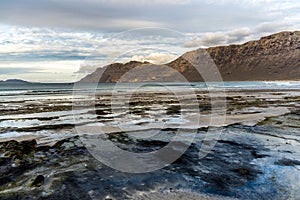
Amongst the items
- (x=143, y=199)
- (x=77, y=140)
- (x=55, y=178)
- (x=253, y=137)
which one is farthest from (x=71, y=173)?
(x=253, y=137)

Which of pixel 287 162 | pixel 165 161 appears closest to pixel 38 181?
pixel 165 161

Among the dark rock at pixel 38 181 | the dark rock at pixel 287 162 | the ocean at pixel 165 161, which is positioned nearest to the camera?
the ocean at pixel 165 161

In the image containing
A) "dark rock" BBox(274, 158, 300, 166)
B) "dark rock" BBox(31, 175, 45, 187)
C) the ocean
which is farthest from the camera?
"dark rock" BBox(274, 158, 300, 166)

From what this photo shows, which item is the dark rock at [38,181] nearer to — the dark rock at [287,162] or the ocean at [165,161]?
the ocean at [165,161]

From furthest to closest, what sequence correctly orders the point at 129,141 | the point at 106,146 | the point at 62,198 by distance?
the point at 129,141, the point at 106,146, the point at 62,198

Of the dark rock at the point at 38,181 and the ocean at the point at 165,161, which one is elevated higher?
the dark rock at the point at 38,181

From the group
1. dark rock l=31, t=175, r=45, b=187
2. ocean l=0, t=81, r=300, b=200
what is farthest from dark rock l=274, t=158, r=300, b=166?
dark rock l=31, t=175, r=45, b=187

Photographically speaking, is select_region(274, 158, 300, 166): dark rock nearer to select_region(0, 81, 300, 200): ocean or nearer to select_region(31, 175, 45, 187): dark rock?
select_region(0, 81, 300, 200): ocean

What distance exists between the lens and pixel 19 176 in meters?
8.17

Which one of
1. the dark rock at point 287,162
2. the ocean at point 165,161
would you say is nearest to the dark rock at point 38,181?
the ocean at point 165,161

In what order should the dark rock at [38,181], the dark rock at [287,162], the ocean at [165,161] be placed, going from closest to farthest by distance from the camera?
the ocean at [165,161], the dark rock at [38,181], the dark rock at [287,162]

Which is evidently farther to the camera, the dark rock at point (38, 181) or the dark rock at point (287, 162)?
the dark rock at point (287, 162)

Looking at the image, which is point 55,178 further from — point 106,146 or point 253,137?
point 253,137

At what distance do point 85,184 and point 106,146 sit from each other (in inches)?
171
